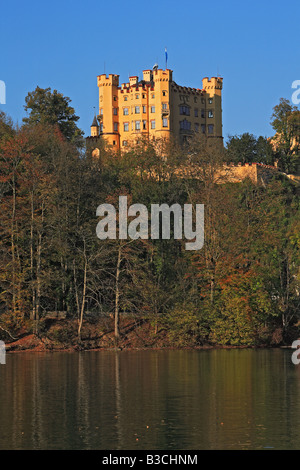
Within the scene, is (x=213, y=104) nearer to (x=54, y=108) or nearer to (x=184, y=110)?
(x=184, y=110)

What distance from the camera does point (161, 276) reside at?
256 feet

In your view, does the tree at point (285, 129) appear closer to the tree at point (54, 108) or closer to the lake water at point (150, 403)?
the tree at point (54, 108)

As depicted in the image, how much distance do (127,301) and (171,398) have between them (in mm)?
30187

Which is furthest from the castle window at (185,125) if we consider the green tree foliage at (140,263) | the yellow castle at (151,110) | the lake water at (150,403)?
the lake water at (150,403)

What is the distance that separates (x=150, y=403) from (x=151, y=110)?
11785 centimetres

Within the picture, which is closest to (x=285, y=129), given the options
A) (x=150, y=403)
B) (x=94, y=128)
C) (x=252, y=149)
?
(x=252, y=149)

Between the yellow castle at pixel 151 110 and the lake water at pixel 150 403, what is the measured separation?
9546cm

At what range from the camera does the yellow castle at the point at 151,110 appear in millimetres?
152000

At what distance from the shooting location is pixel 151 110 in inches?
6014

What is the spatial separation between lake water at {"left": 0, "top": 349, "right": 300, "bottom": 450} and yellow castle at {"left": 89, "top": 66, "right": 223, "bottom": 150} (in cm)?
9546

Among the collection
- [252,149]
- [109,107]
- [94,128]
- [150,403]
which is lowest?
[150,403]

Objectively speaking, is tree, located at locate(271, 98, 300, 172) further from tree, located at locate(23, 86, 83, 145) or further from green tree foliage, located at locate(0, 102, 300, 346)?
green tree foliage, located at locate(0, 102, 300, 346)

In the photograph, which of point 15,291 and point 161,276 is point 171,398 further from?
point 161,276
